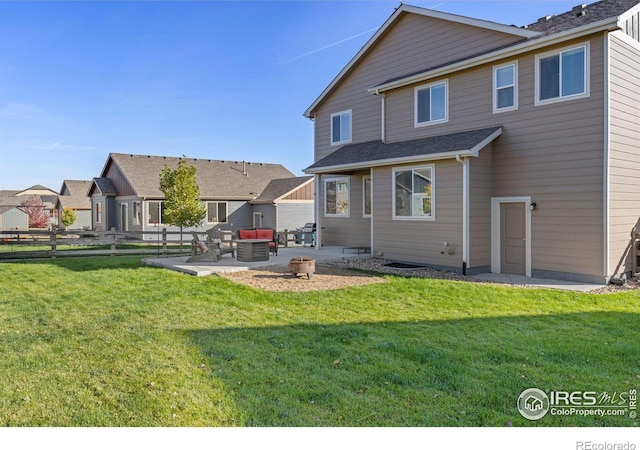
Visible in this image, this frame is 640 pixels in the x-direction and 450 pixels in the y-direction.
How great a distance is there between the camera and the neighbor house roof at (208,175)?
29300mm

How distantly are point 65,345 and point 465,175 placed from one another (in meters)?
A: 9.84

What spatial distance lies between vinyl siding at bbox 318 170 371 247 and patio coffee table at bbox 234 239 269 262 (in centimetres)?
458

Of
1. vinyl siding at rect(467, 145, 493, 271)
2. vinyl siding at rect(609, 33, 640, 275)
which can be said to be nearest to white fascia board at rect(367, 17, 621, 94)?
vinyl siding at rect(609, 33, 640, 275)

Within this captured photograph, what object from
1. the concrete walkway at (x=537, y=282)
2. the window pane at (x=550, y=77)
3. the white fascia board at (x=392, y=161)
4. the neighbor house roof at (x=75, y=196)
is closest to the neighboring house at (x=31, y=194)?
the neighbor house roof at (x=75, y=196)

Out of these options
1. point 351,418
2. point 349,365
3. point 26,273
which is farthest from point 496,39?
point 26,273

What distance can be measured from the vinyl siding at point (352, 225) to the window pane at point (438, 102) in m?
3.44

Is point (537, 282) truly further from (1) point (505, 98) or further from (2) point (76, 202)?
(2) point (76, 202)

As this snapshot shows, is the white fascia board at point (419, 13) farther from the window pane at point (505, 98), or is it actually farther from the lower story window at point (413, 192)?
the lower story window at point (413, 192)

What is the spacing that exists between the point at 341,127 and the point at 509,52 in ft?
25.3

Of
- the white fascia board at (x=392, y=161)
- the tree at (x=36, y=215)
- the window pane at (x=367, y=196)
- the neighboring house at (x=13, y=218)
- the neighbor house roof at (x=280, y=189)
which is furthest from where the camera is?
the neighboring house at (x=13, y=218)

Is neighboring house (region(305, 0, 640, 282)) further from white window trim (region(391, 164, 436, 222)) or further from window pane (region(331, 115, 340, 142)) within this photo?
window pane (region(331, 115, 340, 142))

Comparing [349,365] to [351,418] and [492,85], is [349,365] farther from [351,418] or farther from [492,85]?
[492,85]

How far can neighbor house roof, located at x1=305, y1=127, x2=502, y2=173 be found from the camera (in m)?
11.7

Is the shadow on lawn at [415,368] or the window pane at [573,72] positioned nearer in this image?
the shadow on lawn at [415,368]
